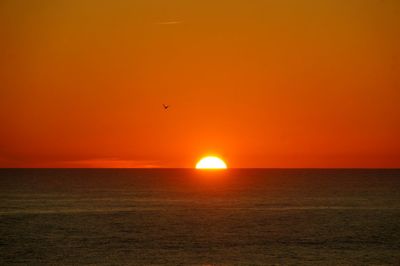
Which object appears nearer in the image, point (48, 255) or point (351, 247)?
point (48, 255)

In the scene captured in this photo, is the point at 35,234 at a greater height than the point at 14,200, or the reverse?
the point at 14,200

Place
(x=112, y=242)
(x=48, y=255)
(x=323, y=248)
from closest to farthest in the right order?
(x=48, y=255) < (x=323, y=248) < (x=112, y=242)

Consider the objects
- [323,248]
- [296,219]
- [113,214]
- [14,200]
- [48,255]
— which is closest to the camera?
[48,255]

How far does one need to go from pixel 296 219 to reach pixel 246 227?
12.7 metres

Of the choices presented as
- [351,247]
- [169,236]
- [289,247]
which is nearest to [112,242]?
[169,236]

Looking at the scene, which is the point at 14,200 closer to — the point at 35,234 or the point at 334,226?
the point at 35,234

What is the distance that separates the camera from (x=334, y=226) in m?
75.9

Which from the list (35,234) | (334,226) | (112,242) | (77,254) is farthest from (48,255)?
(334,226)

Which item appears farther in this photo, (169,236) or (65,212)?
(65,212)

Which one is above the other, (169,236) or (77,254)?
(169,236)

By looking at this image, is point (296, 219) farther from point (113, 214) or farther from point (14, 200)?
point (14, 200)

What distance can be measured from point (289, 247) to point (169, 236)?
13.3 m

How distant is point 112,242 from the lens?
2379 inches

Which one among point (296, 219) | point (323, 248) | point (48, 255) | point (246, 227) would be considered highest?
point (296, 219)
